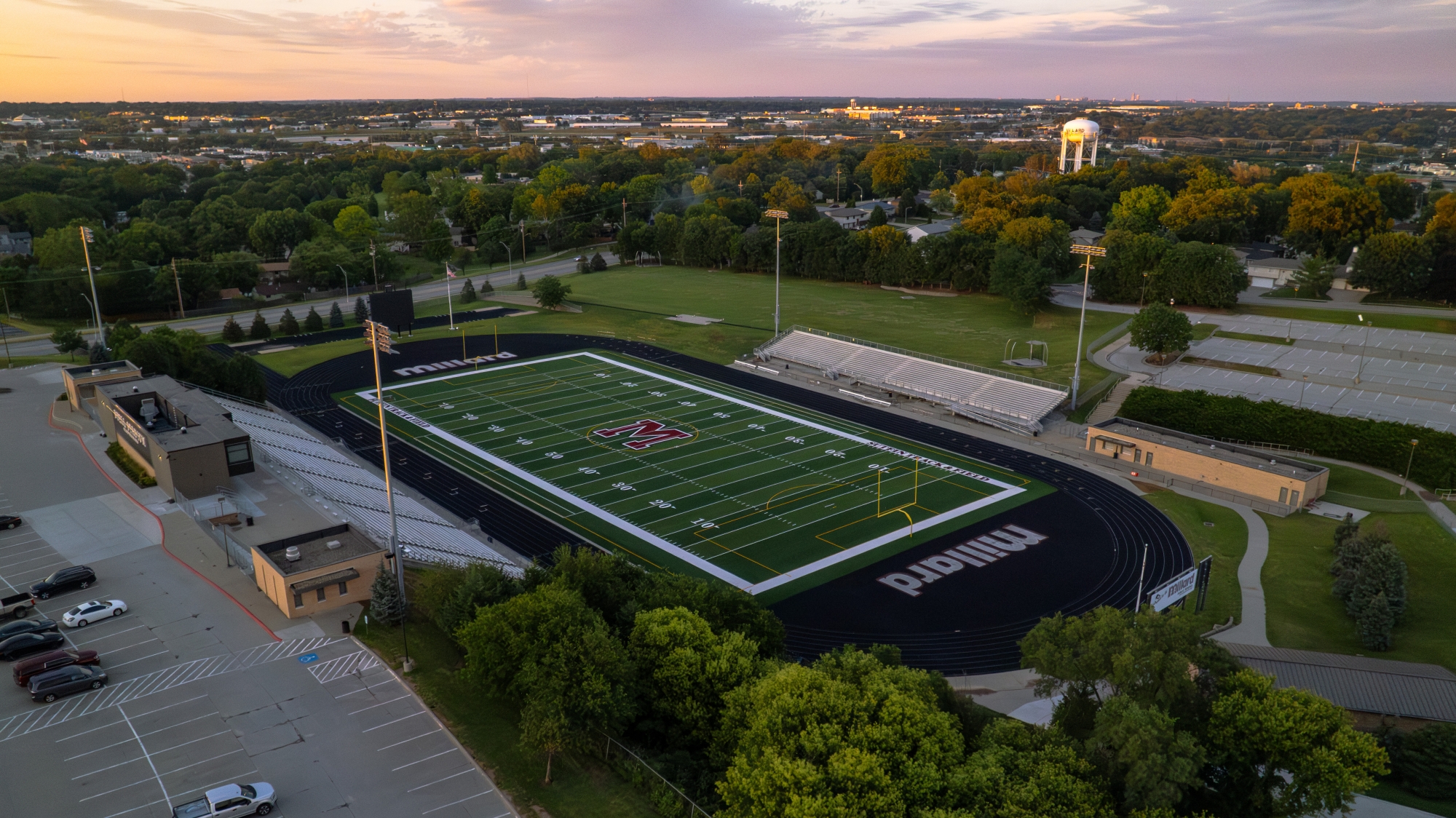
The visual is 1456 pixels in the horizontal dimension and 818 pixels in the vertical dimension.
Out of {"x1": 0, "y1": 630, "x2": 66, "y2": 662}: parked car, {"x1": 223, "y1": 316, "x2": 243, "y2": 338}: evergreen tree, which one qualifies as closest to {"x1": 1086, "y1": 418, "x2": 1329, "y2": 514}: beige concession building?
{"x1": 0, "y1": 630, "x2": 66, "y2": 662}: parked car

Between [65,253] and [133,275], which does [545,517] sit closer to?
[133,275]

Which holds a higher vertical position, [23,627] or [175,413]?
[175,413]

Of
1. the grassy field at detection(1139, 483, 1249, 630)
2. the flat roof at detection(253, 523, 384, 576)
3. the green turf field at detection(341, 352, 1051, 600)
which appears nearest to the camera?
the flat roof at detection(253, 523, 384, 576)

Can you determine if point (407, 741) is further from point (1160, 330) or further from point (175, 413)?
point (1160, 330)

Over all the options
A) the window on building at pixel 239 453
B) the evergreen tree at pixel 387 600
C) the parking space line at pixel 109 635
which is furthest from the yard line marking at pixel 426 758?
the window on building at pixel 239 453

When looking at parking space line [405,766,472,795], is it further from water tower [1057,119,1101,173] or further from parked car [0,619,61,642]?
water tower [1057,119,1101,173]

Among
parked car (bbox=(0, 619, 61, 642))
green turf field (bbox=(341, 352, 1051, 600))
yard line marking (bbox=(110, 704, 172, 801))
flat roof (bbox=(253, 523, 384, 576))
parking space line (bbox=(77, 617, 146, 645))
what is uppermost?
flat roof (bbox=(253, 523, 384, 576))

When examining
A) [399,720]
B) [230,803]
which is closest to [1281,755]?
[399,720]

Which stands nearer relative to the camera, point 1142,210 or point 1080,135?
point 1142,210
